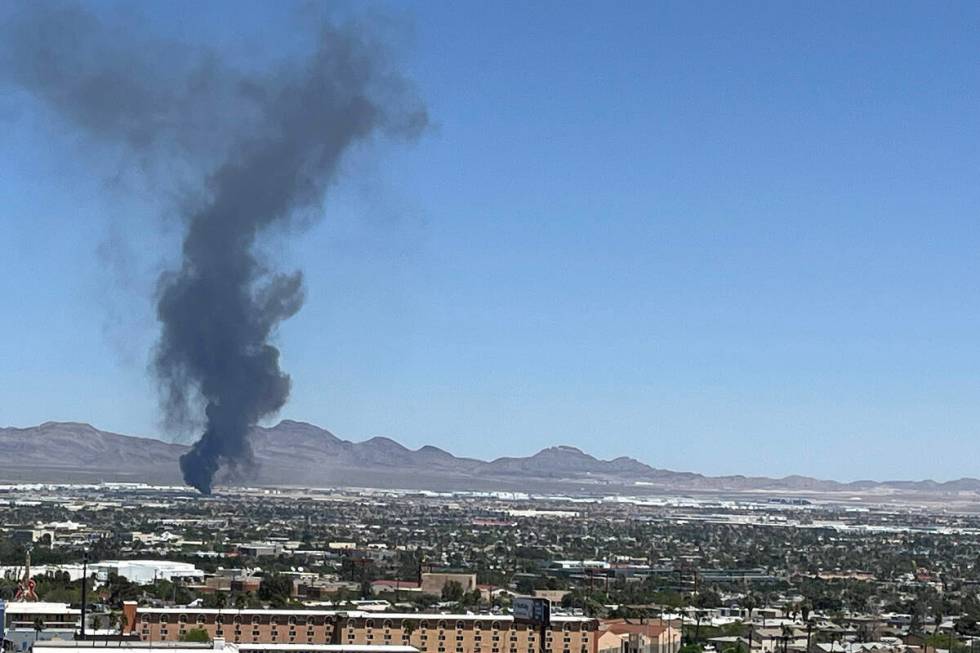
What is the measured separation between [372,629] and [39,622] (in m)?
10.9

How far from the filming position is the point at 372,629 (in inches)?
2559

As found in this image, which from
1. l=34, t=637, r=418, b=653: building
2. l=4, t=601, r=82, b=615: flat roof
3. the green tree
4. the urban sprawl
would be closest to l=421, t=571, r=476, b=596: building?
the urban sprawl

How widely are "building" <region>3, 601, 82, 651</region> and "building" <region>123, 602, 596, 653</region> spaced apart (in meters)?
2.13

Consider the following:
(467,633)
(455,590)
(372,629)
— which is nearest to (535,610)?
(467,633)

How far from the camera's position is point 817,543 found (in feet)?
587

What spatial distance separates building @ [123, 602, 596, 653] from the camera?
64.1m

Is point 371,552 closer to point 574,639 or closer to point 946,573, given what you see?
point 946,573

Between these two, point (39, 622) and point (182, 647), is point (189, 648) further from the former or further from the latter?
point (39, 622)

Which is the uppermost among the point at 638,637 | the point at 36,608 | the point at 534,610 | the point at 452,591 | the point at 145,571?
the point at 534,610

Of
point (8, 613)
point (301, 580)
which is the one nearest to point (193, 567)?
point (301, 580)

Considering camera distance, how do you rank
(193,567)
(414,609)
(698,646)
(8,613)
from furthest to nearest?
(193,567) → (414,609) → (698,646) → (8,613)

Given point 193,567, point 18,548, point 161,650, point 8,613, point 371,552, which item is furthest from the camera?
point 371,552

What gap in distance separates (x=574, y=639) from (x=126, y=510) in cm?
13640

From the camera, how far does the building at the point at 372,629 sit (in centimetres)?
6406
